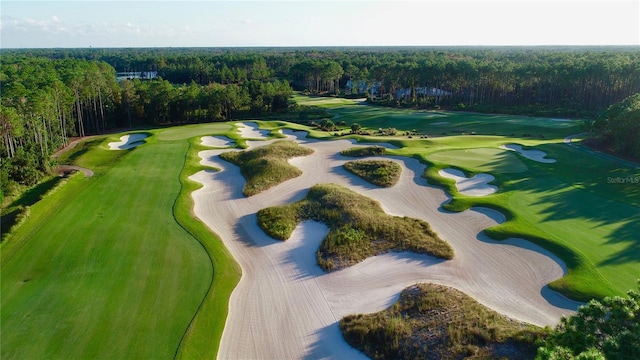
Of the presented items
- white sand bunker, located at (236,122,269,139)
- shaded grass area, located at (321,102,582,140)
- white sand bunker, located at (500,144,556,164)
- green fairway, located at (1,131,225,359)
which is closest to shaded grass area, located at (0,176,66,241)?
green fairway, located at (1,131,225,359)

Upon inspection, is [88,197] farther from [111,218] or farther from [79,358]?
[79,358]

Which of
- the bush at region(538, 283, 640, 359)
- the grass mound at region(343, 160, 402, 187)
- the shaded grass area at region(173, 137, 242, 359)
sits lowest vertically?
the shaded grass area at region(173, 137, 242, 359)

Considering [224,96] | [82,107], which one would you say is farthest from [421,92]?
[82,107]

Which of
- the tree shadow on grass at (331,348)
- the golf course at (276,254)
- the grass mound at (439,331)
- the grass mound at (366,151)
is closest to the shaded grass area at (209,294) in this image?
the golf course at (276,254)

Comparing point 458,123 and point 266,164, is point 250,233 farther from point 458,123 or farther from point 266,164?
point 458,123

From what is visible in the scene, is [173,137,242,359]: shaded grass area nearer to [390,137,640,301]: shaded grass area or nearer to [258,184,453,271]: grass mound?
[258,184,453,271]: grass mound
